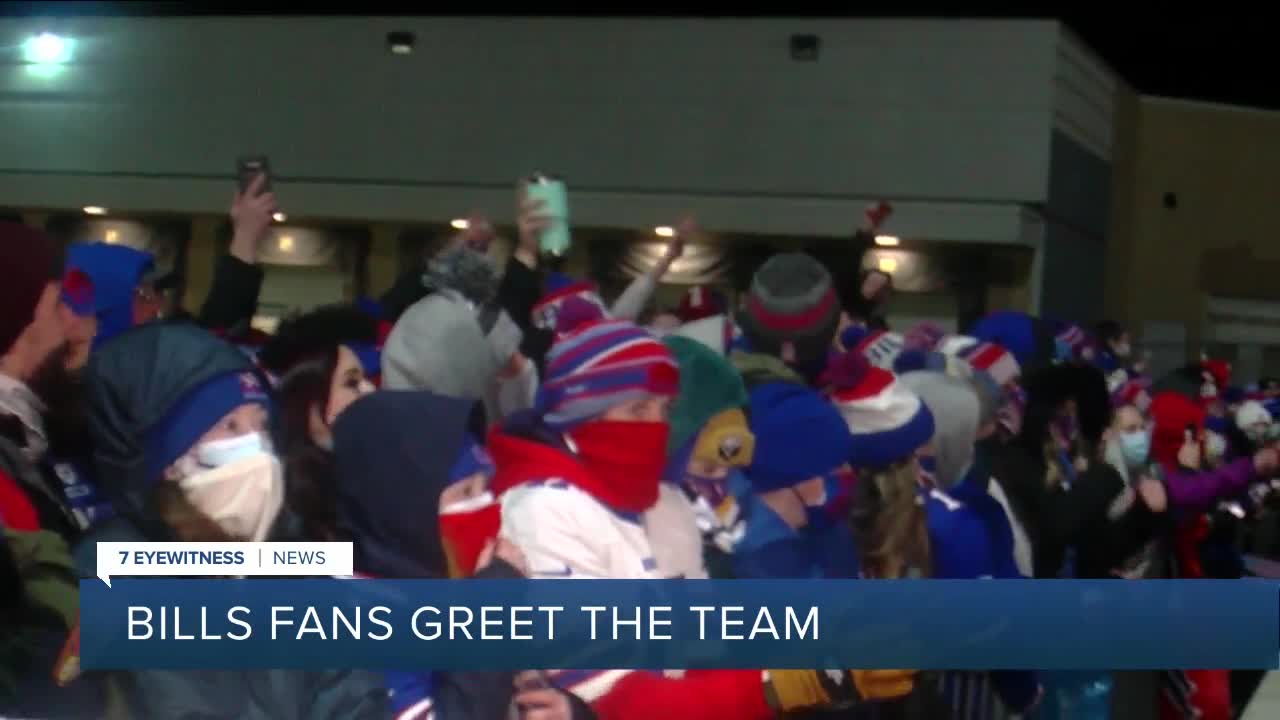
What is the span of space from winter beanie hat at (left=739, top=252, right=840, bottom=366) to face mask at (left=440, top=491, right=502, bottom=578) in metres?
0.67

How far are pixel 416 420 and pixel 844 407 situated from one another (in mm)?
574

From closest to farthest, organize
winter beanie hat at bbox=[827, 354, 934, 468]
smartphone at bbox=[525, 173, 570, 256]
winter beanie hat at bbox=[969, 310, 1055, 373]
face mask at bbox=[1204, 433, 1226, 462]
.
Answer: winter beanie hat at bbox=[827, 354, 934, 468], smartphone at bbox=[525, 173, 570, 256], winter beanie hat at bbox=[969, 310, 1055, 373], face mask at bbox=[1204, 433, 1226, 462]

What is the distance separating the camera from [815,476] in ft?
5.28

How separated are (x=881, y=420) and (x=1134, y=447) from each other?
63 cm

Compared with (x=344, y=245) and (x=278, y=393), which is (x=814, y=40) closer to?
(x=344, y=245)

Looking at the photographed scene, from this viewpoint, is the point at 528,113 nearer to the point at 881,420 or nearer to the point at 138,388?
the point at 881,420

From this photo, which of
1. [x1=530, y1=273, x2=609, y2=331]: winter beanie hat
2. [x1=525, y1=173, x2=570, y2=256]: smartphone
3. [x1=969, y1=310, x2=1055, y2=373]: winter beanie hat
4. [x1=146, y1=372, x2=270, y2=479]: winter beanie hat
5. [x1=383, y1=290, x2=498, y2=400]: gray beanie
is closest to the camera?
[x1=146, y1=372, x2=270, y2=479]: winter beanie hat

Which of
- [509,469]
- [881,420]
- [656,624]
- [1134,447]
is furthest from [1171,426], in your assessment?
[509,469]

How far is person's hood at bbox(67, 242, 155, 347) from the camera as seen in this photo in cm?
160

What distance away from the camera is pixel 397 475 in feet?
4.46

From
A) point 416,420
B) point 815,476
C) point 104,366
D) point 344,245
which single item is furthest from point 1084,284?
point 104,366

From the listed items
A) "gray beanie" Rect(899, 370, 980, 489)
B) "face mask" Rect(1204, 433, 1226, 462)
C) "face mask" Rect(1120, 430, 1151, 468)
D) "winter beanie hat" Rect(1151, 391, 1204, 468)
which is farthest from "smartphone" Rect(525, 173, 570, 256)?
"face mask" Rect(1204, 433, 1226, 462)

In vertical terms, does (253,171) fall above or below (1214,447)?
above

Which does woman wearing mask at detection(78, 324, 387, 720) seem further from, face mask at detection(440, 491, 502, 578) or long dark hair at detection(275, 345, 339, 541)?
face mask at detection(440, 491, 502, 578)
